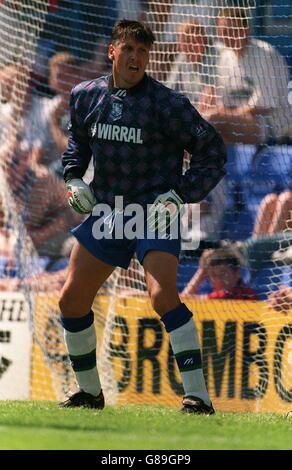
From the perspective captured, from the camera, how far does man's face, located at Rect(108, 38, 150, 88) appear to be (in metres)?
5.96

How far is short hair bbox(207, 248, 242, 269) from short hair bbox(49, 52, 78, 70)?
65.4 inches

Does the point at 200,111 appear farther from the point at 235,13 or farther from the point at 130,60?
the point at 130,60

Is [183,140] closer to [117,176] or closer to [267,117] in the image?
[117,176]

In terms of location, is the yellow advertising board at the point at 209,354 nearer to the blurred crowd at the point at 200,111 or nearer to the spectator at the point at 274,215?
the blurred crowd at the point at 200,111

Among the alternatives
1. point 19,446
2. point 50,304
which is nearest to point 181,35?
point 50,304

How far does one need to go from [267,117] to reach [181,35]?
0.79 m

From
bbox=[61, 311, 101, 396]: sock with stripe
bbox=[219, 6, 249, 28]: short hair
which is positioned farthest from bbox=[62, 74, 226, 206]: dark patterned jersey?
bbox=[219, 6, 249, 28]: short hair

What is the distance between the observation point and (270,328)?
7.88 metres

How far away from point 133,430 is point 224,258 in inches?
126

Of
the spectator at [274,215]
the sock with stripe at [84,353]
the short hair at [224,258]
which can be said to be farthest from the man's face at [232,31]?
the sock with stripe at [84,353]

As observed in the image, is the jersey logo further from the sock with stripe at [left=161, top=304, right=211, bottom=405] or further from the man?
the sock with stripe at [left=161, top=304, right=211, bottom=405]

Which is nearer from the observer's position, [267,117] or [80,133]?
[80,133]

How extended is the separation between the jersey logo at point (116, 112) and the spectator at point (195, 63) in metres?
2.05
